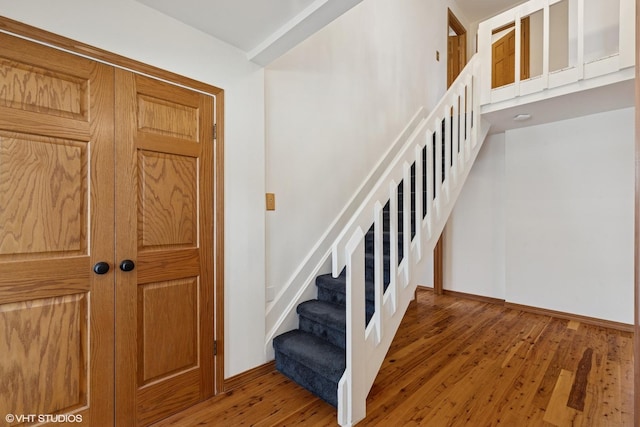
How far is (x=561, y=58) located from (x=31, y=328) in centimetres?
573

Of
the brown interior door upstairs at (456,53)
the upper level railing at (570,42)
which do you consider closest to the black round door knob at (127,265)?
the upper level railing at (570,42)

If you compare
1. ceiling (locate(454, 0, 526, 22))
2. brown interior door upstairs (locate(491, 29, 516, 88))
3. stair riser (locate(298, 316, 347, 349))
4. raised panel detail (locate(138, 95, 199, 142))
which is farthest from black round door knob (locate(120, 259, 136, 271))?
ceiling (locate(454, 0, 526, 22))

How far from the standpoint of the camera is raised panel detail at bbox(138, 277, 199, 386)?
1.59 metres

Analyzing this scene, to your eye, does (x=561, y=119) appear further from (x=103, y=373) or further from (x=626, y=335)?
(x=103, y=373)

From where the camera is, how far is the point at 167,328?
65.7 inches

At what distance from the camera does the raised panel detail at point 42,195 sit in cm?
124

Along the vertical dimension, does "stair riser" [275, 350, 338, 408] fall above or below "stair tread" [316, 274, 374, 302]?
below

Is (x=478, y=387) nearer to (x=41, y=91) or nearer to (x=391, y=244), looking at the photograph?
(x=391, y=244)

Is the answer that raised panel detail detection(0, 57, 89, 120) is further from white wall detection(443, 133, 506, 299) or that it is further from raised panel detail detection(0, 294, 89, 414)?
white wall detection(443, 133, 506, 299)

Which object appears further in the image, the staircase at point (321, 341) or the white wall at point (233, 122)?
the staircase at point (321, 341)

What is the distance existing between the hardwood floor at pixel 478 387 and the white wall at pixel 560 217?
47 cm

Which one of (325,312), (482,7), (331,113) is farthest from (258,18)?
(482,7)

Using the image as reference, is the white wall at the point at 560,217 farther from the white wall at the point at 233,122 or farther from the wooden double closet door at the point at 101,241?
the wooden double closet door at the point at 101,241

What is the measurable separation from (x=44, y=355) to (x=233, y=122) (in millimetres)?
1547
